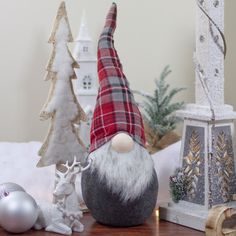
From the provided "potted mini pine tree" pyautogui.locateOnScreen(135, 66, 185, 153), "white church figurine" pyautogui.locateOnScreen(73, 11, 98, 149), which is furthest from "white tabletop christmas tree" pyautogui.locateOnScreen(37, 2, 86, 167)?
"potted mini pine tree" pyautogui.locateOnScreen(135, 66, 185, 153)

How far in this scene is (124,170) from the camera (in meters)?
1.00

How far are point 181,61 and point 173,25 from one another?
0.10 metres

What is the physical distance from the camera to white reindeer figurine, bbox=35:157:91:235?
983mm

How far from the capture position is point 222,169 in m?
1.07

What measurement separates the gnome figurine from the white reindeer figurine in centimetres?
3

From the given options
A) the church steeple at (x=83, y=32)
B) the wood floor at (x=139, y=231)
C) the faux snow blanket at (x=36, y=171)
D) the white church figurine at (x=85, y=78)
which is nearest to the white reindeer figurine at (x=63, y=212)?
the wood floor at (x=139, y=231)

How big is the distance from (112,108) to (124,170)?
4.6 inches

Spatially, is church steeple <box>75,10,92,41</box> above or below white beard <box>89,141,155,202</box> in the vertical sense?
above

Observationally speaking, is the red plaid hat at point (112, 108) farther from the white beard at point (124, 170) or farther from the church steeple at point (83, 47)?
the church steeple at point (83, 47)

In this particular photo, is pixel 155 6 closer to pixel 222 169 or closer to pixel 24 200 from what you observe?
pixel 222 169

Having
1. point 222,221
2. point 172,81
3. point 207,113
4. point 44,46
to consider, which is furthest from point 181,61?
point 222,221

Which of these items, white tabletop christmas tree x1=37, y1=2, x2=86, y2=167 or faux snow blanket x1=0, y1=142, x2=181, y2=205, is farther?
faux snow blanket x1=0, y1=142, x2=181, y2=205

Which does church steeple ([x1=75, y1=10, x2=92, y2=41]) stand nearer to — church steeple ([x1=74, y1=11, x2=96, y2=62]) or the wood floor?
church steeple ([x1=74, y1=11, x2=96, y2=62])

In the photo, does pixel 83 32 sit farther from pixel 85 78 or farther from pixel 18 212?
pixel 18 212
